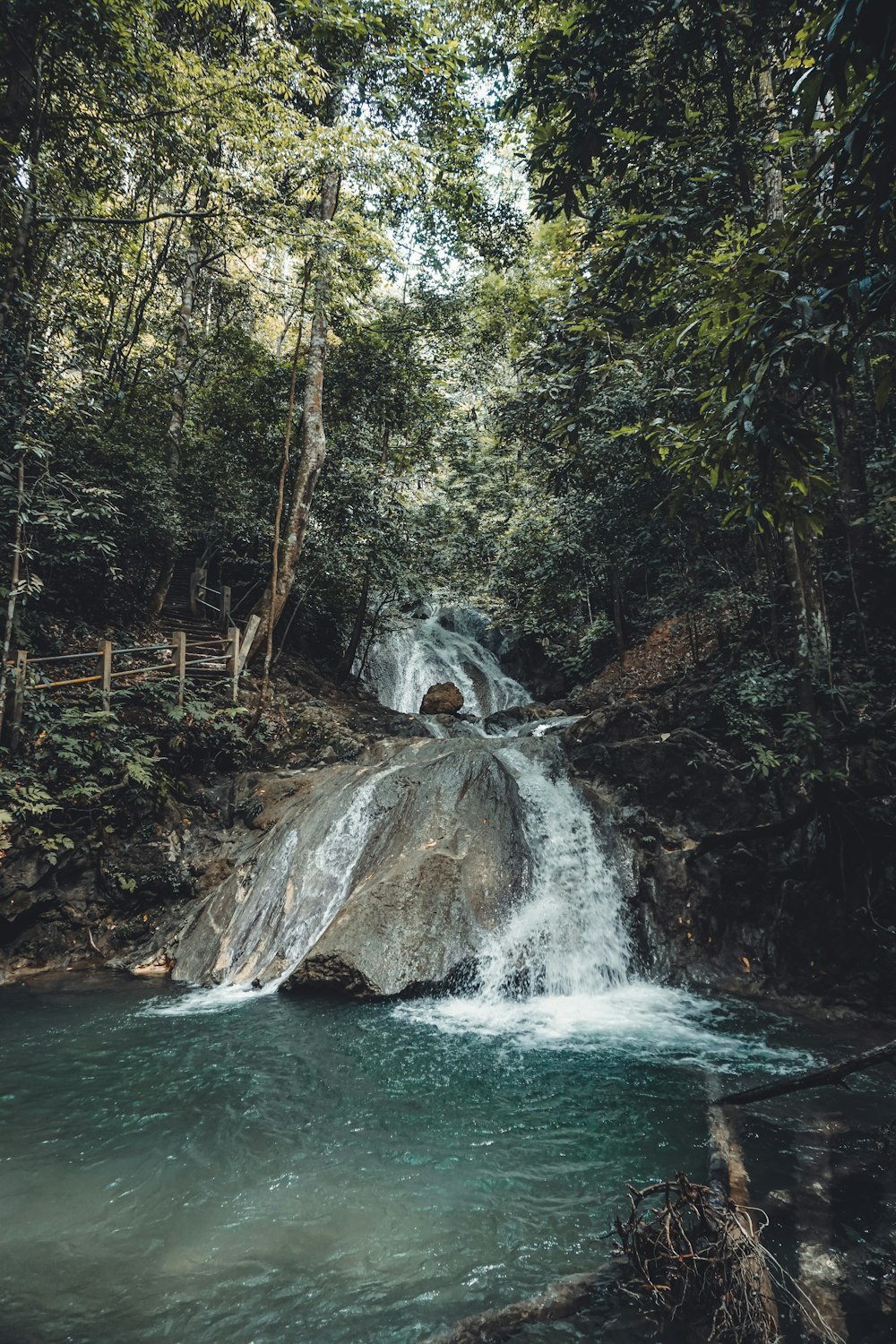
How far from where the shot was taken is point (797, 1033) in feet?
20.1

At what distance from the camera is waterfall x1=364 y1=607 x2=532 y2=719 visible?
809 inches

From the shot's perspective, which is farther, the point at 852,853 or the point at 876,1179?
the point at 852,853

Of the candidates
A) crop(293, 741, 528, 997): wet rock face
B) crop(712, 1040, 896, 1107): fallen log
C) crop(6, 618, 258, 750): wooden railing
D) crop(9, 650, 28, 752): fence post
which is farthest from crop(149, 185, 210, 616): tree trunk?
crop(712, 1040, 896, 1107): fallen log

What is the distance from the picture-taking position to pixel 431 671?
21.5 metres

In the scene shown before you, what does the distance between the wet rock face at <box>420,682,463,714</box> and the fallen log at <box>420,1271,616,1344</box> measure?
49.7 ft

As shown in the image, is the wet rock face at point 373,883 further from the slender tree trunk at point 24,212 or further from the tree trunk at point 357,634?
the slender tree trunk at point 24,212

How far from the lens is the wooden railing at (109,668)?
339 inches

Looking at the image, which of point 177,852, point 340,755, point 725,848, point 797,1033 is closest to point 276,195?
point 340,755

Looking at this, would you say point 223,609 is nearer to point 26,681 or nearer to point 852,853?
point 26,681

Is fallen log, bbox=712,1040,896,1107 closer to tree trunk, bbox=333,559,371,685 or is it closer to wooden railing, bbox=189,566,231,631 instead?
tree trunk, bbox=333,559,371,685

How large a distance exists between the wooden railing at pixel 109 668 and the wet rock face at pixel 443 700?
602 centimetres

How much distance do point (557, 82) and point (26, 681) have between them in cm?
921

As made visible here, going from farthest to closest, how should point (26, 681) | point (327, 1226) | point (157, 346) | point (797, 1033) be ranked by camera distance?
1. point (157, 346)
2. point (26, 681)
3. point (797, 1033)
4. point (327, 1226)

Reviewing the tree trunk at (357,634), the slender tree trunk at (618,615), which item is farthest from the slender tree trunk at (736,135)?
the tree trunk at (357,634)
